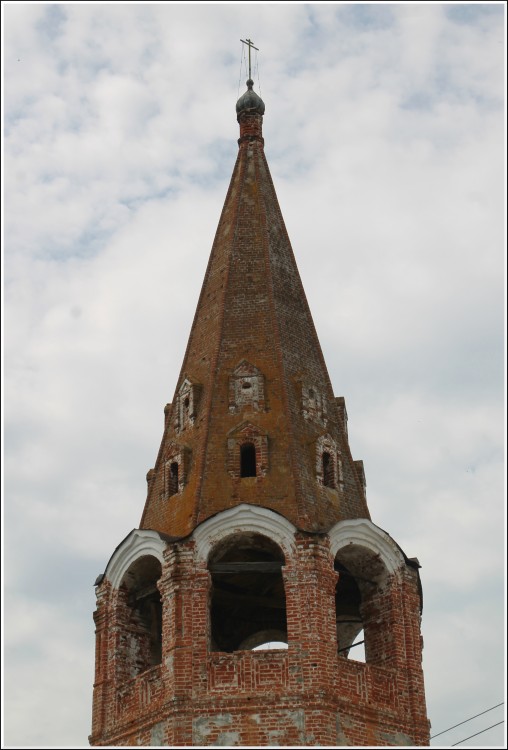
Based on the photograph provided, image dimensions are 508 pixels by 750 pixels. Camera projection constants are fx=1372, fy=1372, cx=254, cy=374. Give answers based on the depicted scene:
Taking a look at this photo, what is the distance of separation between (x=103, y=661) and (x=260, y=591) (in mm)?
3188

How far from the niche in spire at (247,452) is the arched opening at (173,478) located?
3.53ft

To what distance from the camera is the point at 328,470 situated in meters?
22.6

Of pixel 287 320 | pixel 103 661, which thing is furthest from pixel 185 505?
pixel 287 320

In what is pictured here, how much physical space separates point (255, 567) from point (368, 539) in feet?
6.31

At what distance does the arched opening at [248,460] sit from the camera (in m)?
22.1

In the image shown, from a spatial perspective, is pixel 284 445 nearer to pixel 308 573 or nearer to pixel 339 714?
pixel 308 573

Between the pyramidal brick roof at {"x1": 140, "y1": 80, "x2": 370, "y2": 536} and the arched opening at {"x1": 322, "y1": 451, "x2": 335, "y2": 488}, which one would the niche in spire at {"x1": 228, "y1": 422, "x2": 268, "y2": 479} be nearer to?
the pyramidal brick roof at {"x1": 140, "y1": 80, "x2": 370, "y2": 536}

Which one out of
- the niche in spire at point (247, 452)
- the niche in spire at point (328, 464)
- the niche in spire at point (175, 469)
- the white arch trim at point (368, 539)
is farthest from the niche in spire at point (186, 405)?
the white arch trim at point (368, 539)

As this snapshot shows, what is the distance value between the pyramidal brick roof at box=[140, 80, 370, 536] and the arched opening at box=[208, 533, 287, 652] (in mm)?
695

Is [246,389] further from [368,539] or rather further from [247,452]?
[368,539]

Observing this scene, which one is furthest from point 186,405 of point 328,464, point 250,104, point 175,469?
point 250,104

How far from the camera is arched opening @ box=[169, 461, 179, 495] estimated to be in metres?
22.6

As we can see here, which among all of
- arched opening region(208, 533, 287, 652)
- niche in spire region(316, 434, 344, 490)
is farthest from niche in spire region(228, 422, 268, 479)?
arched opening region(208, 533, 287, 652)

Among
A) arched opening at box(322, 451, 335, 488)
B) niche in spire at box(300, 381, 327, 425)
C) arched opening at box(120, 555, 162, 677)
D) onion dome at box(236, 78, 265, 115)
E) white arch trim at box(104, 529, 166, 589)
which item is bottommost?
arched opening at box(120, 555, 162, 677)
